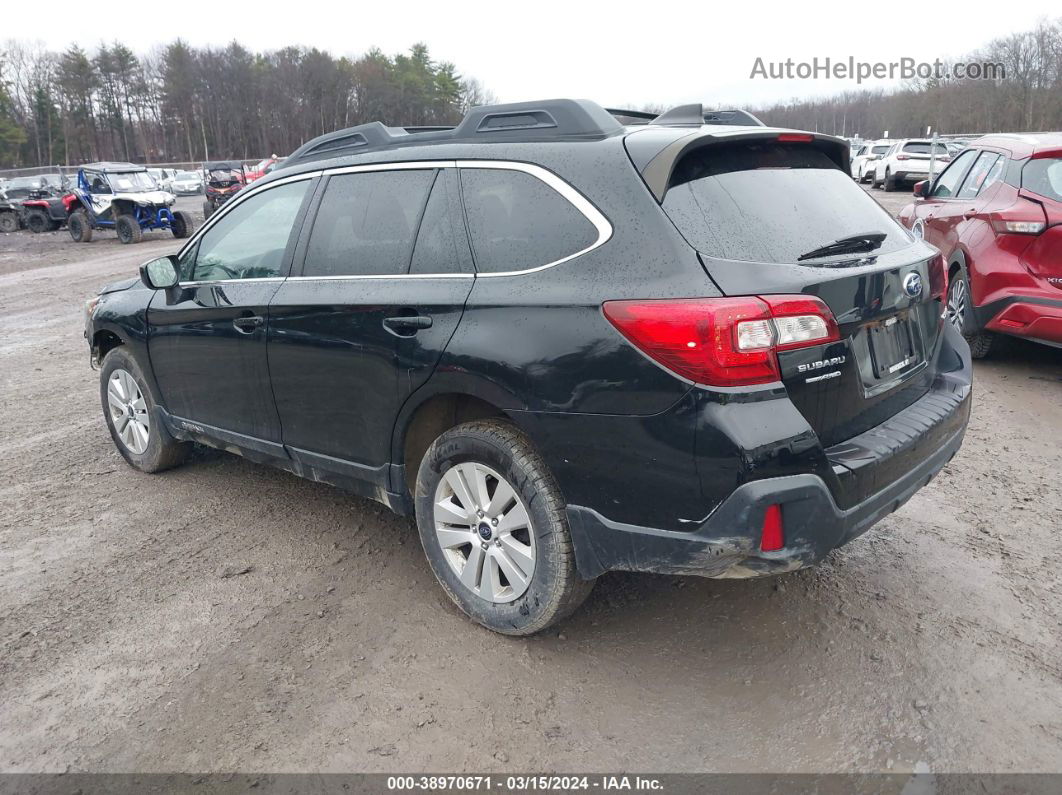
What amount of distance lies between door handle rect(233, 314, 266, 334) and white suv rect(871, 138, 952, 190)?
26837mm

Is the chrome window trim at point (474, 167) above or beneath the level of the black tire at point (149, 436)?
above

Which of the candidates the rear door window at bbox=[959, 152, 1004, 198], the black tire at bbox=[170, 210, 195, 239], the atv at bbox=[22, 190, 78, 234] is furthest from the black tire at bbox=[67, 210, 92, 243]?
the rear door window at bbox=[959, 152, 1004, 198]

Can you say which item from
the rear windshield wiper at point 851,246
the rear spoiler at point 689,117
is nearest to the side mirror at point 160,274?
the rear spoiler at point 689,117

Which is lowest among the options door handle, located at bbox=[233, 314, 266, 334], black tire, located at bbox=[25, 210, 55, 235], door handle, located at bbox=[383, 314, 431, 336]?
door handle, located at bbox=[233, 314, 266, 334]

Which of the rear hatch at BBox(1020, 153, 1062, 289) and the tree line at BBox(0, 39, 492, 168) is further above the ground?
the tree line at BBox(0, 39, 492, 168)

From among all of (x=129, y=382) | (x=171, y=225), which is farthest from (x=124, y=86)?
(x=129, y=382)

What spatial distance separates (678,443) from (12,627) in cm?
279

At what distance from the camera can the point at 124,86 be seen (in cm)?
9431

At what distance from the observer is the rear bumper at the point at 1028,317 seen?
19.3ft

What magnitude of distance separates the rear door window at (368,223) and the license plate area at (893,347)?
176 centimetres

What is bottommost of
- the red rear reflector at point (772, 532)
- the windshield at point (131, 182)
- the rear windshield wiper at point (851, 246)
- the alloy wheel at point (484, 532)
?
the alloy wheel at point (484, 532)

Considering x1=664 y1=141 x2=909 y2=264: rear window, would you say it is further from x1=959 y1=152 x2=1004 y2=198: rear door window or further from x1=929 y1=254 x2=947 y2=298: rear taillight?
x1=959 y1=152 x2=1004 y2=198: rear door window

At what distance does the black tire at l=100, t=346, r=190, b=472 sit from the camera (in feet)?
15.9

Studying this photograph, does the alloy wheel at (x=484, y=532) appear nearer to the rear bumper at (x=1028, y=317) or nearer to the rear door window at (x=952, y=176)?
the rear bumper at (x=1028, y=317)
